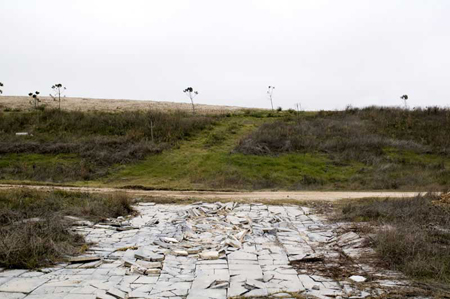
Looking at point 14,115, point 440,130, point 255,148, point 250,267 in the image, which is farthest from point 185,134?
point 250,267

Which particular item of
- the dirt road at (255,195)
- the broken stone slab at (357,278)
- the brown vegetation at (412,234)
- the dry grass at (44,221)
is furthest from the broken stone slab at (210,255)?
the dirt road at (255,195)

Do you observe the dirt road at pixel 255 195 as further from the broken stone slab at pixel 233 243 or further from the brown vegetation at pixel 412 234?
the broken stone slab at pixel 233 243

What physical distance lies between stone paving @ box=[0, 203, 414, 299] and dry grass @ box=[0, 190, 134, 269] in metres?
0.41

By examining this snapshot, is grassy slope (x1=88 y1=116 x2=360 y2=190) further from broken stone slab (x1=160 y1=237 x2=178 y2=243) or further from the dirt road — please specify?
broken stone slab (x1=160 y1=237 x2=178 y2=243)

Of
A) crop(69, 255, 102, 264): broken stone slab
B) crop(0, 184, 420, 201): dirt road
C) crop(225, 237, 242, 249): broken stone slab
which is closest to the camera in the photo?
crop(69, 255, 102, 264): broken stone slab

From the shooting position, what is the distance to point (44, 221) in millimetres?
10672

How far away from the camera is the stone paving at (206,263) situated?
7.03 meters

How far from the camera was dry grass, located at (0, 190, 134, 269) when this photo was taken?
27.0 feet

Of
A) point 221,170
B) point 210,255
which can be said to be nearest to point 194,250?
point 210,255

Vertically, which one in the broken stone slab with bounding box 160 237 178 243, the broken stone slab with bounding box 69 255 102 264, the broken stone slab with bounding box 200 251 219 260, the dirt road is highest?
the broken stone slab with bounding box 69 255 102 264

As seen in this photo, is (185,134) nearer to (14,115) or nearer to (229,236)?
(14,115)

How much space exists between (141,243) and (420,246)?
21.6ft

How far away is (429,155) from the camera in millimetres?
28094

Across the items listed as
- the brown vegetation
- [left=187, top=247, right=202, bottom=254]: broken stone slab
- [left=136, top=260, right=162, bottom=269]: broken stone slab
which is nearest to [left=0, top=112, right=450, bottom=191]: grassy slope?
the brown vegetation
